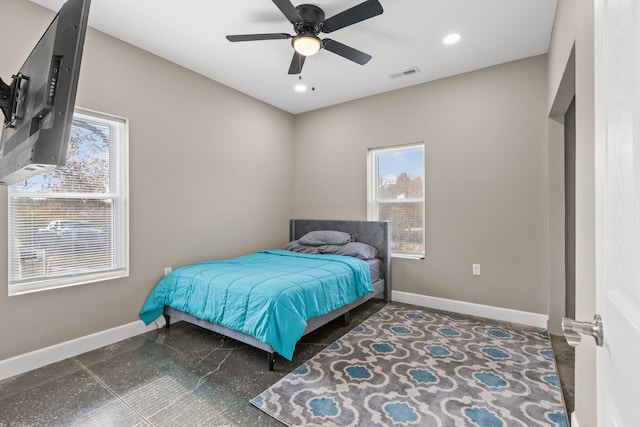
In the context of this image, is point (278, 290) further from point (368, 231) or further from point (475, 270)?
point (475, 270)

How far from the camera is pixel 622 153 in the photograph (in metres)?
0.55

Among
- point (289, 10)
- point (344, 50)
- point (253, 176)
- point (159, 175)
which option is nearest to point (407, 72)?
point (344, 50)

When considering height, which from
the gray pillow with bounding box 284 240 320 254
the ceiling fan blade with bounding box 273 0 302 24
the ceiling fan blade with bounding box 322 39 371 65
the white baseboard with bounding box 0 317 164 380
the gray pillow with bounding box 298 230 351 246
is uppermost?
the ceiling fan blade with bounding box 273 0 302 24

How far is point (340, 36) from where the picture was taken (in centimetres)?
283

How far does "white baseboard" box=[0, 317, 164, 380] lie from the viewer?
87.7 inches

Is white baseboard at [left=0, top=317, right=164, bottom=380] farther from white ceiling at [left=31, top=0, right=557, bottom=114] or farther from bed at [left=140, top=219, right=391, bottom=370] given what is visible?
white ceiling at [left=31, top=0, right=557, bottom=114]

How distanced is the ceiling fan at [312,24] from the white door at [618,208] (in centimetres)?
171

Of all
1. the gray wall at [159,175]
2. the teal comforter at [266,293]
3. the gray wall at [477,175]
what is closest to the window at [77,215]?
the gray wall at [159,175]

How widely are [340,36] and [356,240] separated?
8.06 feet

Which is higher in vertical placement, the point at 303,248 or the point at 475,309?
the point at 303,248

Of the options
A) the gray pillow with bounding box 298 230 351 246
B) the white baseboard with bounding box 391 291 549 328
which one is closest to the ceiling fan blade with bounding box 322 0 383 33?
the gray pillow with bounding box 298 230 351 246

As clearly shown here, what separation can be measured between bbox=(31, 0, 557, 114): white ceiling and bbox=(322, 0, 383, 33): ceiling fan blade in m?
0.22

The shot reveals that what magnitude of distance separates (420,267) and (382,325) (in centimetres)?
103

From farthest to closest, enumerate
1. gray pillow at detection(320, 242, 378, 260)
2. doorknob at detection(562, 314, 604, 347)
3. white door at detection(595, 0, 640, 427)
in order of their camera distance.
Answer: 1. gray pillow at detection(320, 242, 378, 260)
2. doorknob at detection(562, 314, 604, 347)
3. white door at detection(595, 0, 640, 427)
